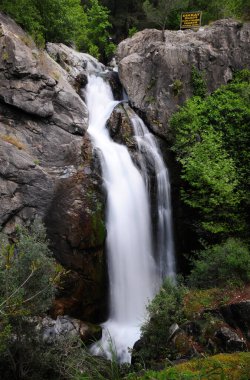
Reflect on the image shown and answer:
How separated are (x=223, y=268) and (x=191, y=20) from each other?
50.2ft

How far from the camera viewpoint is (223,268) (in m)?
9.91

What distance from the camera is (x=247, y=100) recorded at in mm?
15820

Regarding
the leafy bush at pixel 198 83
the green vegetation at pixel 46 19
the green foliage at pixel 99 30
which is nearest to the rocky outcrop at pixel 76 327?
the green vegetation at pixel 46 19

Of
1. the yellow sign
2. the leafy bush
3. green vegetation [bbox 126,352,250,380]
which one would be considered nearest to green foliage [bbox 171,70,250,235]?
the leafy bush

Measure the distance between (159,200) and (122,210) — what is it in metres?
1.85

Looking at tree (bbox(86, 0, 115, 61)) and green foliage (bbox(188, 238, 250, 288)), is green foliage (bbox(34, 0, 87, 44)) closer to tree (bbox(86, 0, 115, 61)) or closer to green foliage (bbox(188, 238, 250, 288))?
tree (bbox(86, 0, 115, 61))

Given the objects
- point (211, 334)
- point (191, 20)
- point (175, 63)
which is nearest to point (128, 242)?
point (211, 334)

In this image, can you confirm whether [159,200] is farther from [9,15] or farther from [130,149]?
[9,15]

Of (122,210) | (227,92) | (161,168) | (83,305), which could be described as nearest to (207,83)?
(227,92)

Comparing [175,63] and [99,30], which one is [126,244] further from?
[99,30]

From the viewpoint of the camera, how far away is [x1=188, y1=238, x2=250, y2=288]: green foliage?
972 cm

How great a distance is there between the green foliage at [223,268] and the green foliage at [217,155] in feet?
7.37

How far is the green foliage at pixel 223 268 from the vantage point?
9.72 m

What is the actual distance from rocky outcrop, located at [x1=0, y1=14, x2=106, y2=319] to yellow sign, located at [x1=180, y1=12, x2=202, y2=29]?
9690 mm
